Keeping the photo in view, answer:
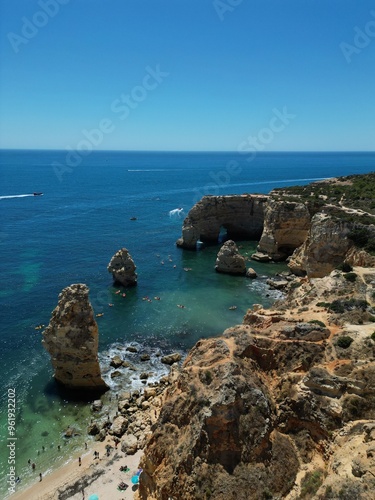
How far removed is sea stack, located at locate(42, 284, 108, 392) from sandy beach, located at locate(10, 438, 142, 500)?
7411 millimetres

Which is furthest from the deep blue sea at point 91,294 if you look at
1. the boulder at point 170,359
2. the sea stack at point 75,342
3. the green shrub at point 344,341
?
the green shrub at point 344,341

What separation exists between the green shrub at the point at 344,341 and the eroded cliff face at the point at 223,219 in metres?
55.2

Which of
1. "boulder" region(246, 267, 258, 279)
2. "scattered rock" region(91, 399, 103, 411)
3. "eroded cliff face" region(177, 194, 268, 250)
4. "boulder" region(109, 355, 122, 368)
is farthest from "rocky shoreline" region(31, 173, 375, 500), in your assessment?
"eroded cliff face" region(177, 194, 268, 250)

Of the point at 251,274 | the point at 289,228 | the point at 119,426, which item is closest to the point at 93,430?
the point at 119,426

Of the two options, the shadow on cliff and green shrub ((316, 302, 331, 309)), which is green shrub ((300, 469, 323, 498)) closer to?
green shrub ((316, 302, 331, 309))

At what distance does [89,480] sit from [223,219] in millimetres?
62574

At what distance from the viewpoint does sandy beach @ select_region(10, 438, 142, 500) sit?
25922 mm

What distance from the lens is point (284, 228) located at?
69.4 metres

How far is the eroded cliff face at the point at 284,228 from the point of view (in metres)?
67.9

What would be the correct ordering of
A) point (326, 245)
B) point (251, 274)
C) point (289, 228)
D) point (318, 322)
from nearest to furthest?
point (318, 322), point (326, 245), point (251, 274), point (289, 228)

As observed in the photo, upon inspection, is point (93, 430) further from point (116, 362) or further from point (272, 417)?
point (272, 417)

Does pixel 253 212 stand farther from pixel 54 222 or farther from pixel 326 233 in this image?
pixel 54 222

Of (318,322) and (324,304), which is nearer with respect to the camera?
(318,322)

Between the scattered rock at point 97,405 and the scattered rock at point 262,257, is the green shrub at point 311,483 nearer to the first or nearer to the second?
the scattered rock at point 97,405
